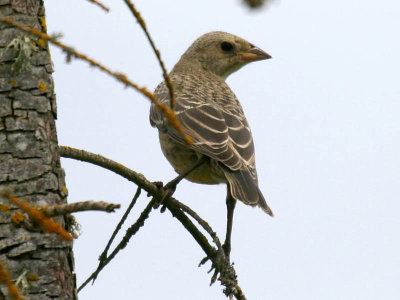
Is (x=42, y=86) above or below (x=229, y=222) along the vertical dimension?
below

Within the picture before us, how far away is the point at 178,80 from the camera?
27.9ft

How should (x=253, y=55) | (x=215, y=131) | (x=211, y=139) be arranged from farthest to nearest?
(x=253, y=55), (x=215, y=131), (x=211, y=139)

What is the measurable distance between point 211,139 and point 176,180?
63cm

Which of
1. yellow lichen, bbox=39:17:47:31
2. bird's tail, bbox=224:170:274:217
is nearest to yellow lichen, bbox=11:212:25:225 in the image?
yellow lichen, bbox=39:17:47:31

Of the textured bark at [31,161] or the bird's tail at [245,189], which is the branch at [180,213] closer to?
the bird's tail at [245,189]

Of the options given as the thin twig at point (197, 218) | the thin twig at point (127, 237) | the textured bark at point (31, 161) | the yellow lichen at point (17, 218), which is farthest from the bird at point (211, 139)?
the yellow lichen at point (17, 218)

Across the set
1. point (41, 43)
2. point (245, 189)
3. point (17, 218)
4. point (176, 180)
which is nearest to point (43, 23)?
point (41, 43)

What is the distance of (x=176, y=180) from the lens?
6.15m

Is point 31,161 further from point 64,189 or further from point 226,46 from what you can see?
point 226,46

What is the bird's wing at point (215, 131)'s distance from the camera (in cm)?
648

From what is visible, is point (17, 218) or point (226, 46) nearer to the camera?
point (17, 218)

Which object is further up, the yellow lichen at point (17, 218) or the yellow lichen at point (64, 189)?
the yellow lichen at point (64, 189)

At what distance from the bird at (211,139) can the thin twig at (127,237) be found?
99 cm

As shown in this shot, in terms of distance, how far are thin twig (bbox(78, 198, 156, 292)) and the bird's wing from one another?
1119 mm
